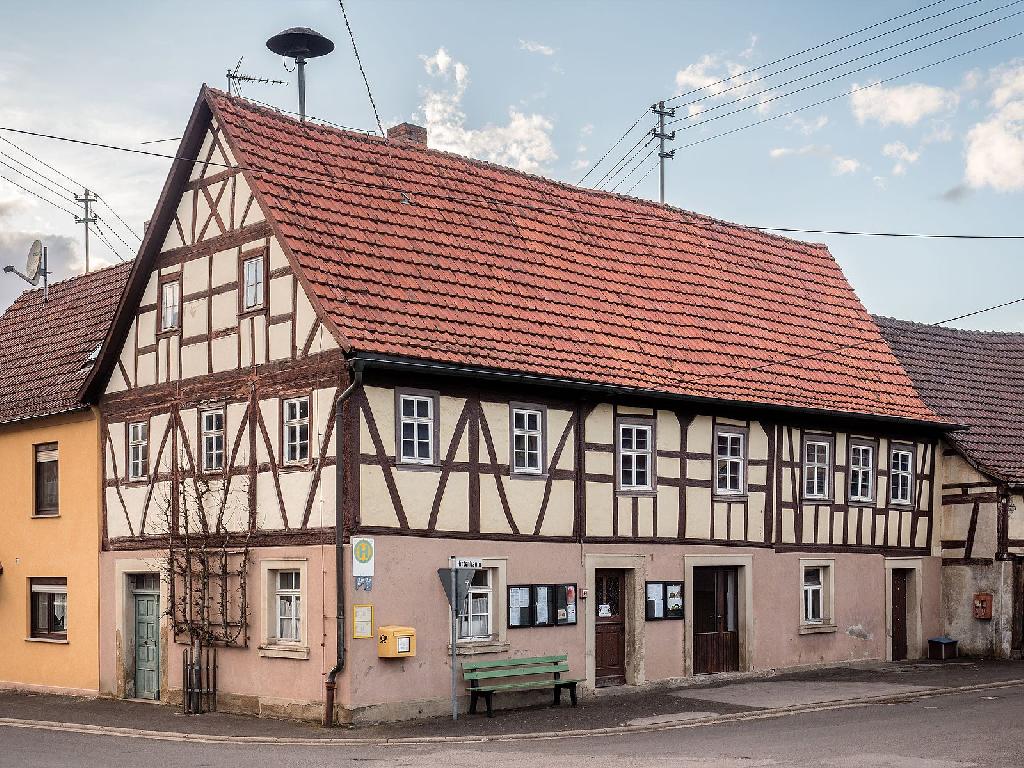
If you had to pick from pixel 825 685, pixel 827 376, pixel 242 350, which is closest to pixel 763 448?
pixel 827 376

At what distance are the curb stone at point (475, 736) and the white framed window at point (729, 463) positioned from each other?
4.97m

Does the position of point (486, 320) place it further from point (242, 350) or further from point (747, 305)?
point (747, 305)

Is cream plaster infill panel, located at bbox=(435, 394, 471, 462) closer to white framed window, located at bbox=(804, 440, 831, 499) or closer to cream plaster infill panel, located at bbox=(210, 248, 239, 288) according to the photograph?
cream plaster infill panel, located at bbox=(210, 248, 239, 288)

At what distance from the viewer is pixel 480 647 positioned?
2233 cm

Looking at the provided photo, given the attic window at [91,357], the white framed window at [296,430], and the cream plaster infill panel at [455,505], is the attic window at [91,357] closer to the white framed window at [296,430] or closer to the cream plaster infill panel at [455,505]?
the white framed window at [296,430]

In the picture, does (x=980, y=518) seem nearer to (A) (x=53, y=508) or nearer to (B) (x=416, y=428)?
(B) (x=416, y=428)

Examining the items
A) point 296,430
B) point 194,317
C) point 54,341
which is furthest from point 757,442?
point 54,341

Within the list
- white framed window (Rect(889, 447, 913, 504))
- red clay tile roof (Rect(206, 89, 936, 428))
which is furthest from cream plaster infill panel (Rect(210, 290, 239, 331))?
white framed window (Rect(889, 447, 913, 504))

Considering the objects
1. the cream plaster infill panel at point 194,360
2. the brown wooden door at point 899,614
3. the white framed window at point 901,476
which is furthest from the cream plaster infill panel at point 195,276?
the brown wooden door at point 899,614

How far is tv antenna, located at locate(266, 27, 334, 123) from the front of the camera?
27.2m

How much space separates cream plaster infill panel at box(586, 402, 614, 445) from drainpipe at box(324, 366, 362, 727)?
4.83m

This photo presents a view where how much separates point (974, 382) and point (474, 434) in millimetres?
16205

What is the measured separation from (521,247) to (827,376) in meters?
7.17

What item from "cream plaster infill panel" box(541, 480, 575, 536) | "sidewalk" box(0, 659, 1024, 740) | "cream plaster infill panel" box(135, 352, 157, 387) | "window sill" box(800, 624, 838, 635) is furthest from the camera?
"window sill" box(800, 624, 838, 635)
